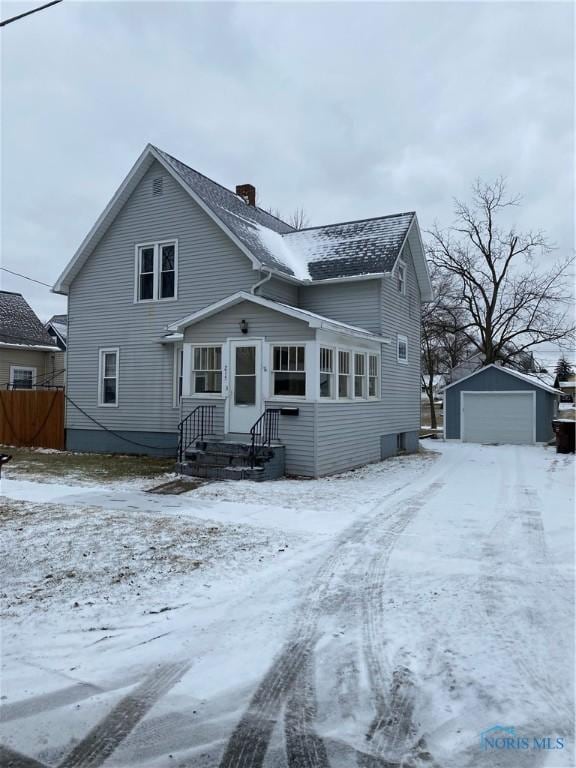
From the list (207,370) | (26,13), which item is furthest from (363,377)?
(26,13)

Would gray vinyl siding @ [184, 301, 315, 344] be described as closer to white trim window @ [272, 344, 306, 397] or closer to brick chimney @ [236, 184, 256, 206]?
white trim window @ [272, 344, 306, 397]

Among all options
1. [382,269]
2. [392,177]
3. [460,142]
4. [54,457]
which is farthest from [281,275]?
[392,177]

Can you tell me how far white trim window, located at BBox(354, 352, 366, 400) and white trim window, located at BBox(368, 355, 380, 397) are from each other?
48 cm

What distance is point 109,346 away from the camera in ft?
53.7

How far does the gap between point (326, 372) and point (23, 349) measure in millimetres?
18824

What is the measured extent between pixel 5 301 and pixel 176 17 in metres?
23.2

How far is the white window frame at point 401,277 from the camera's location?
655 inches

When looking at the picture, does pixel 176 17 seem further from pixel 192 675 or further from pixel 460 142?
pixel 460 142

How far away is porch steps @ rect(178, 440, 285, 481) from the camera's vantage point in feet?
36.2

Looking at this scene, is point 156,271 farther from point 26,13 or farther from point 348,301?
point 26,13

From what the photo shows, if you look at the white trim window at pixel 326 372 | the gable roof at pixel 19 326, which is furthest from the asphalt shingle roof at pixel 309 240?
the gable roof at pixel 19 326

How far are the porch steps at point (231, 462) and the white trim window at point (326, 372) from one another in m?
1.68

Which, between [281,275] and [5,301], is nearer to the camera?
[281,275]

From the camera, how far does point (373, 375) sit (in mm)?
15188
